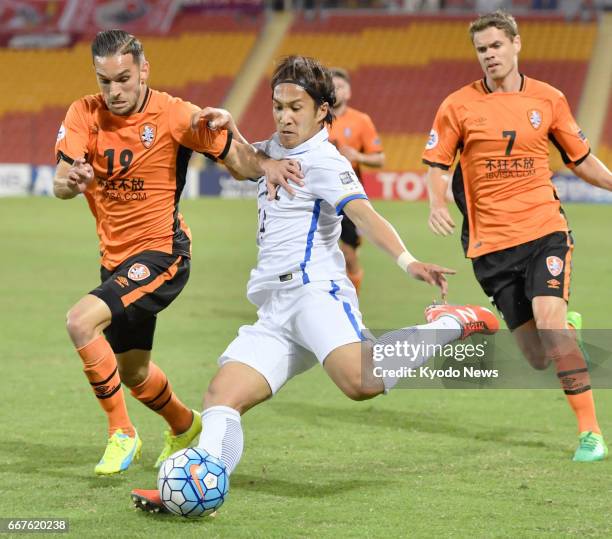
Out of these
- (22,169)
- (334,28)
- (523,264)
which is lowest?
(22,169)

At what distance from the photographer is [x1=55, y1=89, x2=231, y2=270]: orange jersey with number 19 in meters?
5.87

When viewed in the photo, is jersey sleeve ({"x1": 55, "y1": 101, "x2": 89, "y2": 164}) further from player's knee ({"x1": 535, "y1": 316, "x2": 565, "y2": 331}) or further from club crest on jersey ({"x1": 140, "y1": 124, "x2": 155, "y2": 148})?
player's knee ({"x1": 535, "y1": 316, "x2": 565, "y2": 331})

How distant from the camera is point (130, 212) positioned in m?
5.92

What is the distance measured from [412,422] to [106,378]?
7.35 feet

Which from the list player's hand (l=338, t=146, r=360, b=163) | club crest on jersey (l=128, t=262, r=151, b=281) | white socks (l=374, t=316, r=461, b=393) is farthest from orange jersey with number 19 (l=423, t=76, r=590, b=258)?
player's hand (l=338, t=146, r=360, b=163)

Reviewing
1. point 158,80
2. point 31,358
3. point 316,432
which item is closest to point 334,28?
point 158,80

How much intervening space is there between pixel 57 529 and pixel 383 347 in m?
1.61

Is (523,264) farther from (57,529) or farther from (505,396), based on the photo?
(57,529)

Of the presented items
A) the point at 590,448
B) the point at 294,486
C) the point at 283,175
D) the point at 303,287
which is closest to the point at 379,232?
the point at 303,287

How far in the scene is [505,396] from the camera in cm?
804

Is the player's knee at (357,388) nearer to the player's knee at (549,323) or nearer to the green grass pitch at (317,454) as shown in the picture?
the green grass pitch at (317,454)

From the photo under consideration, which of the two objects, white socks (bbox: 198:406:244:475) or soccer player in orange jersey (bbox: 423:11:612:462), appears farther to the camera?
soccer player in orange jersey (bbox: 423:11:612:462)

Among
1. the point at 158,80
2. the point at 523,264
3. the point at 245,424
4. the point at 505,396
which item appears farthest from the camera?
the point at 158,80

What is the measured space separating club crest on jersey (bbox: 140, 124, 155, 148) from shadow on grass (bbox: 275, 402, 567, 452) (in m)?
2.20
